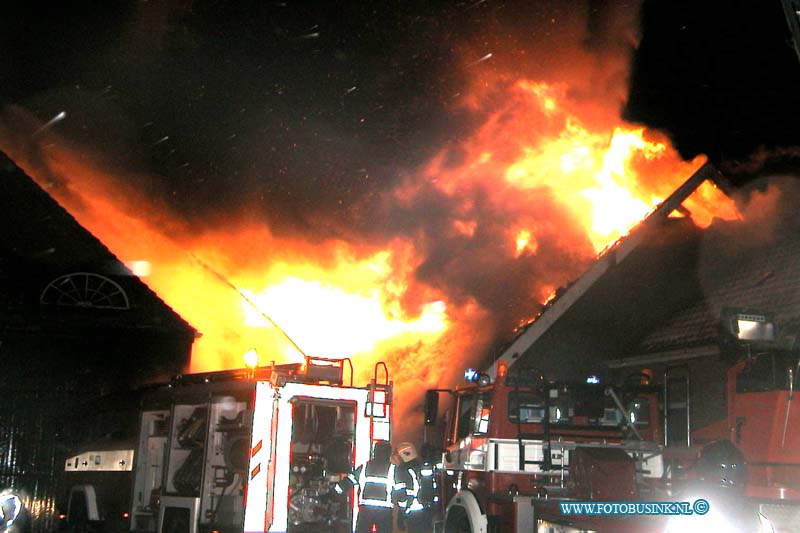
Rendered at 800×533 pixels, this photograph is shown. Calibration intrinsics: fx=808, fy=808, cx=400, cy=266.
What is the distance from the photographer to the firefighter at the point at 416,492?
29.9ft

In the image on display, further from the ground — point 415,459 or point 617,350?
point 617,350

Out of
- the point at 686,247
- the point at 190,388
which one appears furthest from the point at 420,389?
the point at 190,388

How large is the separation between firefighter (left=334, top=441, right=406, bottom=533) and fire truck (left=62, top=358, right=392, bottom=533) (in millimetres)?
799

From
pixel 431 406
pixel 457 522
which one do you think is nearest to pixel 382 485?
pixel 457 522

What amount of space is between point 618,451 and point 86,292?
1198cm

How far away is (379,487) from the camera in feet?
29.0

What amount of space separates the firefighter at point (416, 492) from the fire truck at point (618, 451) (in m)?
0.24

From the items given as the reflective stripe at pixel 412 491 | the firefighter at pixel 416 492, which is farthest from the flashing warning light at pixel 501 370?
the reflective stripe at pixel 412 491

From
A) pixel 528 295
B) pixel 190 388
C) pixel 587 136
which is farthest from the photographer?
pixel 587 136

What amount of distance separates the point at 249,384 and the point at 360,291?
9.55 metres

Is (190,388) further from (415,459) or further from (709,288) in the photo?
(709,288)

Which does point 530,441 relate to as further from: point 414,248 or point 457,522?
point 414,248

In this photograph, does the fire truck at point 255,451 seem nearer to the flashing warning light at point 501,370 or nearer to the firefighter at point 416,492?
the firefighter at point 416,492

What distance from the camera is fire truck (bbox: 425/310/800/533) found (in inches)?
236
